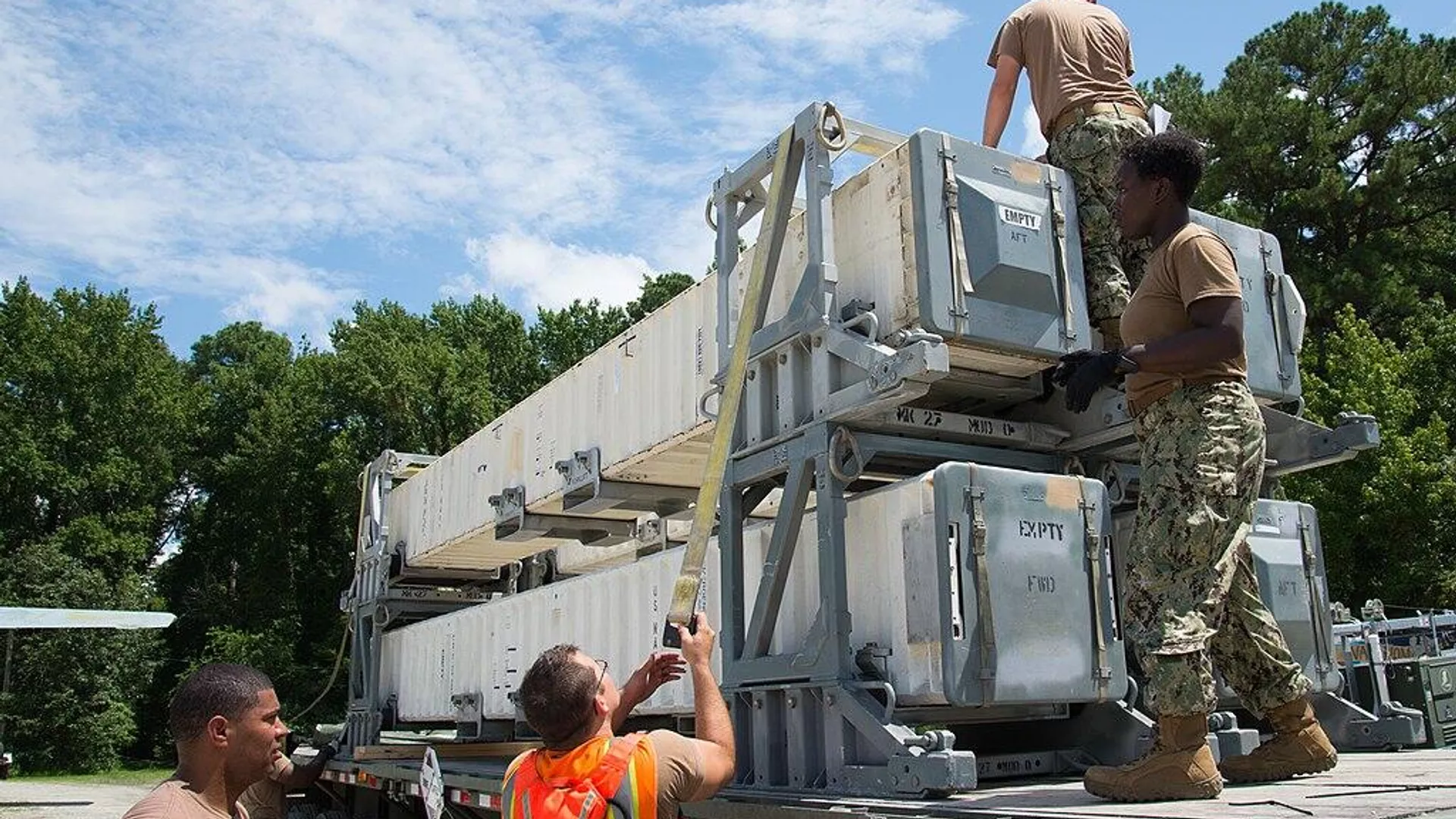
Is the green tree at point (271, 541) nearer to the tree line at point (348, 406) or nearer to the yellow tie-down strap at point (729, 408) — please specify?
the tree line at point (348, 406)

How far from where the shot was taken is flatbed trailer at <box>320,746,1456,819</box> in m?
3.01

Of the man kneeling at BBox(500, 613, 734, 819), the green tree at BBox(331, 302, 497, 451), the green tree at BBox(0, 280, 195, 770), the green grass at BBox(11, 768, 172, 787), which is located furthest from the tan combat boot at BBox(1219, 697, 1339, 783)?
the green tree at BBox(0, 280, 195, 770)

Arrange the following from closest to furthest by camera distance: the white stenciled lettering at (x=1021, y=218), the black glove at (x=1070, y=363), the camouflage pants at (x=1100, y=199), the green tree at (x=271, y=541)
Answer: the black glove at (x=1070, y=363) → the white stenciled lettering at (x=1021, y=218) → the camouflage pants at (x=1100, y=199) → the green tree at (x=271, y=541)

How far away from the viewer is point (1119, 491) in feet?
17.9

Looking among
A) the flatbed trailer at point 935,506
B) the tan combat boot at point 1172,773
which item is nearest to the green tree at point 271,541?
the flatbed trailer at point 935,506

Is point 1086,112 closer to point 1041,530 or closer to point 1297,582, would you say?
point 1041,530

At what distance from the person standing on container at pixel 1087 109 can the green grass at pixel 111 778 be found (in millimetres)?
24653

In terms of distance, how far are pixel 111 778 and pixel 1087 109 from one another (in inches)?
1130

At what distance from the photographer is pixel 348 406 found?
3572 cm

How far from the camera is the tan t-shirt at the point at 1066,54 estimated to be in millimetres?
5266

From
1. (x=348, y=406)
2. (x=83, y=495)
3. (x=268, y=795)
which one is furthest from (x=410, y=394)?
(x=268, y=795)

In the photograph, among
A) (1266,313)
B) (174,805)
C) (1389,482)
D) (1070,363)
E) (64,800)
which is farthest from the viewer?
(64,800)

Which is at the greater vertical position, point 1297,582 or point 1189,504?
point 1189,504

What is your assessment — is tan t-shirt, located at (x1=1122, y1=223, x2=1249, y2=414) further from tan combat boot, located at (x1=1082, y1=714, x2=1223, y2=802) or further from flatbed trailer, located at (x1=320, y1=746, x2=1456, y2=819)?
flatbed trailer, located at (x1=320, y1=746, x2=1456, y2=819)
